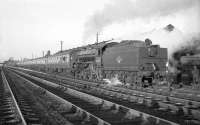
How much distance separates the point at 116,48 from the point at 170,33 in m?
4.63

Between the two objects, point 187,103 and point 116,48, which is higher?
point 116,48

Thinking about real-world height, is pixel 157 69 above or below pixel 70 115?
above

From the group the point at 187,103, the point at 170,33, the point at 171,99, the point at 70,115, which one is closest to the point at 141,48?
the point at 170,33

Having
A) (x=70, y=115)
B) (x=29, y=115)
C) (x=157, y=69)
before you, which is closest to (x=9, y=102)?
(x=29, y=115)

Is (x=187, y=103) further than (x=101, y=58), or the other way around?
(x=101, y=58)

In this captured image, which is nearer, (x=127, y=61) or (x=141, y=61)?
(x=141, y=61)

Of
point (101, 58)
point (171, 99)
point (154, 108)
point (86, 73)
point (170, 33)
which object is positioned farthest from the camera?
point (86, 73)

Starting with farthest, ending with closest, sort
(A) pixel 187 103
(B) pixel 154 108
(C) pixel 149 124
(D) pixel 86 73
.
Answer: (D) pixel 86 73 → (A) pixel 187 103 → (B) pixel 154 108 → (C) pixel 149 124

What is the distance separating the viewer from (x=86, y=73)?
2838cm

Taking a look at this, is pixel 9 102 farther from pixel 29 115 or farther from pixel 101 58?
pixel 101 58

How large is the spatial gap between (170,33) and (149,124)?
42.7ft

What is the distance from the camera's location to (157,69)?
18.1 metres

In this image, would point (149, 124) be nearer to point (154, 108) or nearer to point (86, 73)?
point (154, 108)

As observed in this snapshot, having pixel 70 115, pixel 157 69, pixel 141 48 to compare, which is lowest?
pixel 70 115
